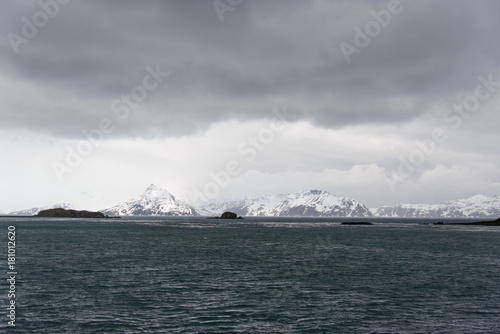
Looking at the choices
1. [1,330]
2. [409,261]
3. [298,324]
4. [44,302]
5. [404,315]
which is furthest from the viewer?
[409,261]

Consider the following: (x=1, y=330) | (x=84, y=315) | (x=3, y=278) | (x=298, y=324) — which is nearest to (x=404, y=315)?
(x=298, y=324)

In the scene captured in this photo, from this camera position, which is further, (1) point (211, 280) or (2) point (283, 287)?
(1) point (211, 280)

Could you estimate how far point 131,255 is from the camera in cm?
8338

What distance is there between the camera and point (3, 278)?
54.4m

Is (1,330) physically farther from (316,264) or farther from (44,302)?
(316,264)

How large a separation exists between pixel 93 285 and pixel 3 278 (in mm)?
14866

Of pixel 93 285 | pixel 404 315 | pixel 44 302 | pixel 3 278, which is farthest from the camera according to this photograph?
pixel 3 278

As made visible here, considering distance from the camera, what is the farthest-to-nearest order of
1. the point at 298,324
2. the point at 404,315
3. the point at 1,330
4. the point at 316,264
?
the point at 316,264
the point at 404,315
the point at 298,324
the point at 1,330

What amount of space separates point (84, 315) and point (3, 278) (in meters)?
25.8

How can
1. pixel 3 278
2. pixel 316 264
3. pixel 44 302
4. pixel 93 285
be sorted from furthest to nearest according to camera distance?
pixel 316 264, pixel 3 278, pixel 93 285, pixel 44 302

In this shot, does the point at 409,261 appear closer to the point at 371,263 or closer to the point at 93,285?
the point at 371,263

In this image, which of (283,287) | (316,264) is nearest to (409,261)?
(316,264)

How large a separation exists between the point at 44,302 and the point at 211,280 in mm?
21648

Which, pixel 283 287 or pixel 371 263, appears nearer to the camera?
pixel 283 287
